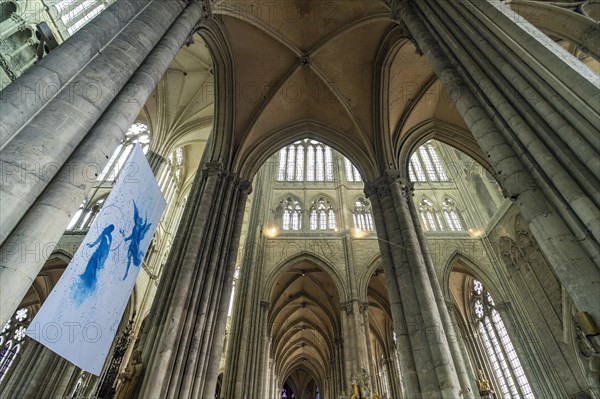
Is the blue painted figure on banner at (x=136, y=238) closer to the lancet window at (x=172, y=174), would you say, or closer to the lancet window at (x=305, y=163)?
the lancet window at (x=172, y=174)

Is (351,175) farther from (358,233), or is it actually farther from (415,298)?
(415,298)

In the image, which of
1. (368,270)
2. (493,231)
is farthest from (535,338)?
(368,270)

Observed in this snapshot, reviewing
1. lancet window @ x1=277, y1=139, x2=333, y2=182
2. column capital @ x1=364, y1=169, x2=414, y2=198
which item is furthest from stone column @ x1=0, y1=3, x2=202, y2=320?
lancet window @ x1=277, y1=139, x2=333, y2=182

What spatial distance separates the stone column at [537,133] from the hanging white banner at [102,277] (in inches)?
189

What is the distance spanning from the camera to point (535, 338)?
41.5 feet

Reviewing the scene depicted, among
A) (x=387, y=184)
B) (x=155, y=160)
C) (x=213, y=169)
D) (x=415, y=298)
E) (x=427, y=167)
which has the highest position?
(x=427, y=167)

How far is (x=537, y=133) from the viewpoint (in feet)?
11.0

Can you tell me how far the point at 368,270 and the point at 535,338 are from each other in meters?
7.23

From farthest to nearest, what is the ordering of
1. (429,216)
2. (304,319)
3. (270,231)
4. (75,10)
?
(304,319) → (429,216) → (270,231) → (75,10)

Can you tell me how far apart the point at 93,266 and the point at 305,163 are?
17380 millimetres

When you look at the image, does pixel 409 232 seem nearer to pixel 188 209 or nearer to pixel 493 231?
pixel 188 209

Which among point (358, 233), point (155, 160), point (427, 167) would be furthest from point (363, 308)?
point (155, 160)

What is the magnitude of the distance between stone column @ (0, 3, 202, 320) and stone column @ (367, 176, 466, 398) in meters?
6.17

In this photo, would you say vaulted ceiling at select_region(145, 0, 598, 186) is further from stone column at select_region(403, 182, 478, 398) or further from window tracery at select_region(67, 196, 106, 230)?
window tracery at select_region(67, 196, 106, 230)
